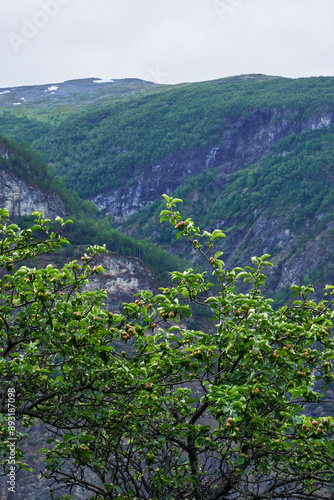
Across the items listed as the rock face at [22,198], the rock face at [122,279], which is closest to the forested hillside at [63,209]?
the rock face at [22,198]

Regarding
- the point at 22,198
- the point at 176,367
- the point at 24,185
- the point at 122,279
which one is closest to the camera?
the point at 176,367

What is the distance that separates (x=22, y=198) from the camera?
108938 mm

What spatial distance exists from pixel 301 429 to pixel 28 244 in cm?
608

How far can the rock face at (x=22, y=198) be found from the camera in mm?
107250

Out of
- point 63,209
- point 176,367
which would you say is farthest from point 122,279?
point 176,367

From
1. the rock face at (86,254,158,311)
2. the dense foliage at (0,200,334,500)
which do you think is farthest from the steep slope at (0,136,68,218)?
the dense foliage at (0,200,334,500)

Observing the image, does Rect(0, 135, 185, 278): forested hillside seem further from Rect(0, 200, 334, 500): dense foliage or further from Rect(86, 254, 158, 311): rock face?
Rect(0, 200, 334, 500): dense foliage

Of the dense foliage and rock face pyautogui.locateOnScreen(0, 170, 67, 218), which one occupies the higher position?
rock face pyautogui.locateOnScreen(0, 170, 67, 218)

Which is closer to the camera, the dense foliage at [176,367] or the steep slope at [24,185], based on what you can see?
the dense foliage at [176,367]

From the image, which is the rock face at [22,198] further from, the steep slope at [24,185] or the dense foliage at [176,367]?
the dense foliage at [176,367]

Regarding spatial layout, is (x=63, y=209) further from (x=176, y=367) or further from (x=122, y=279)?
(x=176, y=367)

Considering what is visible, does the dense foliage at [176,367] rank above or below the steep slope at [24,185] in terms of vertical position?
below

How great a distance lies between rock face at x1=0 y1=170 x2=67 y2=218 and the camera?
107250mm

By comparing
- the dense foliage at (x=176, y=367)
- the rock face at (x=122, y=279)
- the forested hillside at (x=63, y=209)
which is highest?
the forested hillside at (x=63, y=209)
